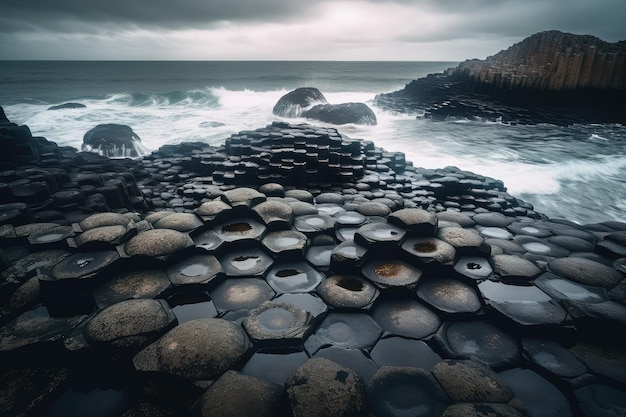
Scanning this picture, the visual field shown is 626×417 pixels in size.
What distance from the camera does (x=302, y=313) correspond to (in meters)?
3.19

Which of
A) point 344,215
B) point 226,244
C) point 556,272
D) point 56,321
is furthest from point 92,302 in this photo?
point 556,272

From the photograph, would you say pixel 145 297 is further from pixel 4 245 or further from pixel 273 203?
pixel 4 245

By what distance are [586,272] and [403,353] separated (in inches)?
107

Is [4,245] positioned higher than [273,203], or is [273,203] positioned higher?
[273,203]

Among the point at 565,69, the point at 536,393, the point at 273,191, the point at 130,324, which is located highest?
the point at 565,69

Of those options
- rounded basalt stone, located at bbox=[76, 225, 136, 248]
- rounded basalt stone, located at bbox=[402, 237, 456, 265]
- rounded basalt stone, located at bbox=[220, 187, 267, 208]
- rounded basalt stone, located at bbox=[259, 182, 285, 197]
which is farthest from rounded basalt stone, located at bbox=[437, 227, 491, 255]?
rounded basalt stone, located at bbox=[76, 225, 136, 248]

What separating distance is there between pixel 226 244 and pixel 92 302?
5.21 ft

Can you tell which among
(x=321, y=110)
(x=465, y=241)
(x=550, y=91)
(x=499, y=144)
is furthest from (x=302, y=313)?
(x=550, y=91)

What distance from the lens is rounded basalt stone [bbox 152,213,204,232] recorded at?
14.4ft

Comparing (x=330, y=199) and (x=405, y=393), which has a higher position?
(x=330, y=199)

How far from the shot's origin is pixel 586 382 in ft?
8.63

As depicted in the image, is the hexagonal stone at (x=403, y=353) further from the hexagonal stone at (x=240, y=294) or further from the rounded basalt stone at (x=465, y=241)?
the rounded basalt stone at (x=465, y=241)

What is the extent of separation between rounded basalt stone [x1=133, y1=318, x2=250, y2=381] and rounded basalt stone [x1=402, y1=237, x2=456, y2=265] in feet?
→ 7.43

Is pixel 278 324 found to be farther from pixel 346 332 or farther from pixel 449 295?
pixel 449 295
